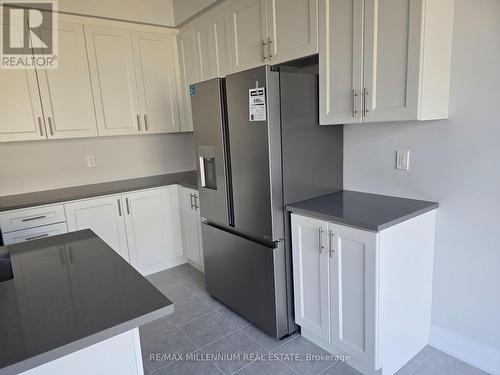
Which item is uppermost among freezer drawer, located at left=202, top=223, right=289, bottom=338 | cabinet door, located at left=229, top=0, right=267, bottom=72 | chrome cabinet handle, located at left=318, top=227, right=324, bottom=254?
cabinet door, located at left=229, top=0, right=267, bottom=72

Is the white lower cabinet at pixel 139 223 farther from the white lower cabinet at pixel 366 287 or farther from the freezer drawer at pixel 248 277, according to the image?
the white lower cabinet at pixel 366 287

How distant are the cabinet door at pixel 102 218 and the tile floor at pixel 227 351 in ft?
2.88

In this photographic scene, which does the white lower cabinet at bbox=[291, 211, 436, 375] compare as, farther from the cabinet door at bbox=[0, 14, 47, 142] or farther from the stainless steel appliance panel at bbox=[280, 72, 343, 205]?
the cabinet door at bbox=[0, 14, 47, 142]

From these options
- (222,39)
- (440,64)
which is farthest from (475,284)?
(222,39)

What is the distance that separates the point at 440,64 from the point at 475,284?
1.21 m

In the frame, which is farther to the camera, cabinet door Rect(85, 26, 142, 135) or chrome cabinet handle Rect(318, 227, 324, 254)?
cabinet door Rect(85, 26, 142, 135)

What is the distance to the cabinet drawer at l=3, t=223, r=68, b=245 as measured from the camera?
247cm

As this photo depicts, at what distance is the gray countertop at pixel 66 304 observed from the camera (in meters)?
0.81

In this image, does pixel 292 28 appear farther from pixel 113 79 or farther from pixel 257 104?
pixel 113 79

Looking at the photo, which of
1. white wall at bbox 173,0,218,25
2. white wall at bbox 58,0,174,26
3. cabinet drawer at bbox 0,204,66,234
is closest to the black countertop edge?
cabinet drawer at bbox 0,204,66,234

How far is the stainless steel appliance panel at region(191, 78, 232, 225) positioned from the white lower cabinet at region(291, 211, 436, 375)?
2.00 ft

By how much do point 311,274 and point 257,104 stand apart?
1.07 metres

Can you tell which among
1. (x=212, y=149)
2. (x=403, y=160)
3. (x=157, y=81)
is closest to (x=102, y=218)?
(x=212, y=149)

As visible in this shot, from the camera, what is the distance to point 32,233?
256 cm
